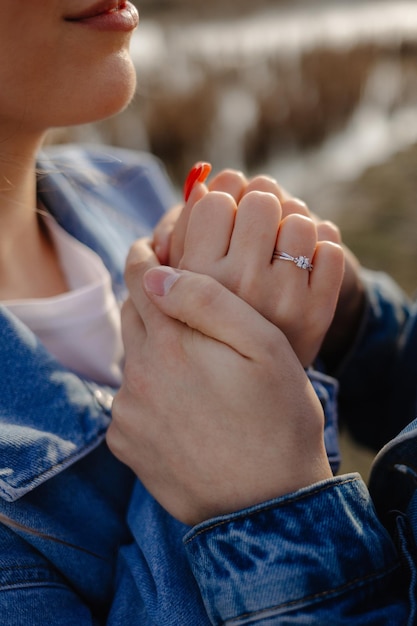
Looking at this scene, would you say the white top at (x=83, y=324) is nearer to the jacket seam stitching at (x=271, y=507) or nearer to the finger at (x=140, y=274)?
the finger at (x=140, y=274)

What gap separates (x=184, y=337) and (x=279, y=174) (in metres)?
5.02

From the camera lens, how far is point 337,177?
17.9 ft

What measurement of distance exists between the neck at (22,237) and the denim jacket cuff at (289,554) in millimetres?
679

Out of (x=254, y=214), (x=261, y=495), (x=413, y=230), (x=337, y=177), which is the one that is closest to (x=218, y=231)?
(x=254, y=214)

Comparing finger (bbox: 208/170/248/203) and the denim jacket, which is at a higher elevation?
finger (bbox: 208/170/248/203)

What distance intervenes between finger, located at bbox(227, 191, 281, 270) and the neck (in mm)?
525

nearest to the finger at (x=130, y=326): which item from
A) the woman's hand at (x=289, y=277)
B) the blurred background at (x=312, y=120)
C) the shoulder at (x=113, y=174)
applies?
the woman's hand at (x=289, y=277)

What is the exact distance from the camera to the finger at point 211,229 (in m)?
0.94

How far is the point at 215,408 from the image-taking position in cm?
83

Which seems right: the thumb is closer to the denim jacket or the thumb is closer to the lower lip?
the denim jacket

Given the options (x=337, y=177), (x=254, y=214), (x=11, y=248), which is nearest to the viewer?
(x=254, y=214)

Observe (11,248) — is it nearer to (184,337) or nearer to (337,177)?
(184,337)

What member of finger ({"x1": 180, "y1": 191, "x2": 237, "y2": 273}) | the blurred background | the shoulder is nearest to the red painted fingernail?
finger ({"x1": 180, "y1": 191, "x2": 237, "y2": 273})

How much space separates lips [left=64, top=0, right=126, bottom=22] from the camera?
3.23 ft
